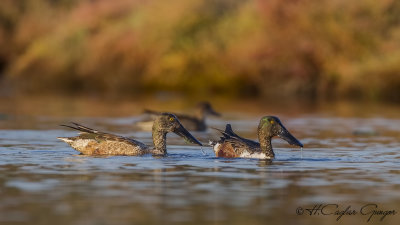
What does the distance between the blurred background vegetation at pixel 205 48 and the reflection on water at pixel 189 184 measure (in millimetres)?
19680

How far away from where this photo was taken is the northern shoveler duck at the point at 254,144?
14.1 m

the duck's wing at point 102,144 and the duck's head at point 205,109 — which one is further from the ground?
the duck's head at point 205,109

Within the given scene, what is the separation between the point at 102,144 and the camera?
14.2 m

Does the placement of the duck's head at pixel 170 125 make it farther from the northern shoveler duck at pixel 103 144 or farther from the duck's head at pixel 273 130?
the duck's head at pixel 273 130

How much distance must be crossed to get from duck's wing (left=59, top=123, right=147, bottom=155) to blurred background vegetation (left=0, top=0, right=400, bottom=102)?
2163cm

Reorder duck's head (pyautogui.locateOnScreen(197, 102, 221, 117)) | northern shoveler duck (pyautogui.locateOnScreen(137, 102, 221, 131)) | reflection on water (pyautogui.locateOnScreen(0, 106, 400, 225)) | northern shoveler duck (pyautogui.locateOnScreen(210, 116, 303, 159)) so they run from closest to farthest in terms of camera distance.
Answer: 1. reflection on water (pyautogui.locateOnScreen(0, 106, 400, 225))
2. northern shoveler duck (pyautogui.locateOnScreen(210, 116, 303, 159))
3. northern shoveler duck (pyautogui.locateOnScreen(137, 102, 221, 131))
4. duck's head (pyautogui.locateOnScreen(197, 102, 221, 117))

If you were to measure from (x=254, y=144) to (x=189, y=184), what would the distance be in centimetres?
351

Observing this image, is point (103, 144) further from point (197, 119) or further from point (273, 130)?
point (197, 119)

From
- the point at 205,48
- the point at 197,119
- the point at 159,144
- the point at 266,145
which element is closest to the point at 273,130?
the point at 266,145

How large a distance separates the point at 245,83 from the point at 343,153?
86.0ft

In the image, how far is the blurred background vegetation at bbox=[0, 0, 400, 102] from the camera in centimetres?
3647

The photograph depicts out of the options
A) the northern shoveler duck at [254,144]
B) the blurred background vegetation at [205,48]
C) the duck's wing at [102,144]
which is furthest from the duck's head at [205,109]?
the blurred background vegetation at [205,48]

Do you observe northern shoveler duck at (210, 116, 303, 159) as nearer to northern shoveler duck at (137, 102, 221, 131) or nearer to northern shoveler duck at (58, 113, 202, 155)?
northern shoveler duck at (58, 113, 202, 155)

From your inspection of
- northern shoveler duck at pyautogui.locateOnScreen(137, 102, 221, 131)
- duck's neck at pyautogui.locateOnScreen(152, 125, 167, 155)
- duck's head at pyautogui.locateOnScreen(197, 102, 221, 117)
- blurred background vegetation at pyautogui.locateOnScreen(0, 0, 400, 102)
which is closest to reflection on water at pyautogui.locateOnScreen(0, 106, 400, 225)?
duck's neck at pyautogui.locateOnScreen(152, 125, 167, 155)
